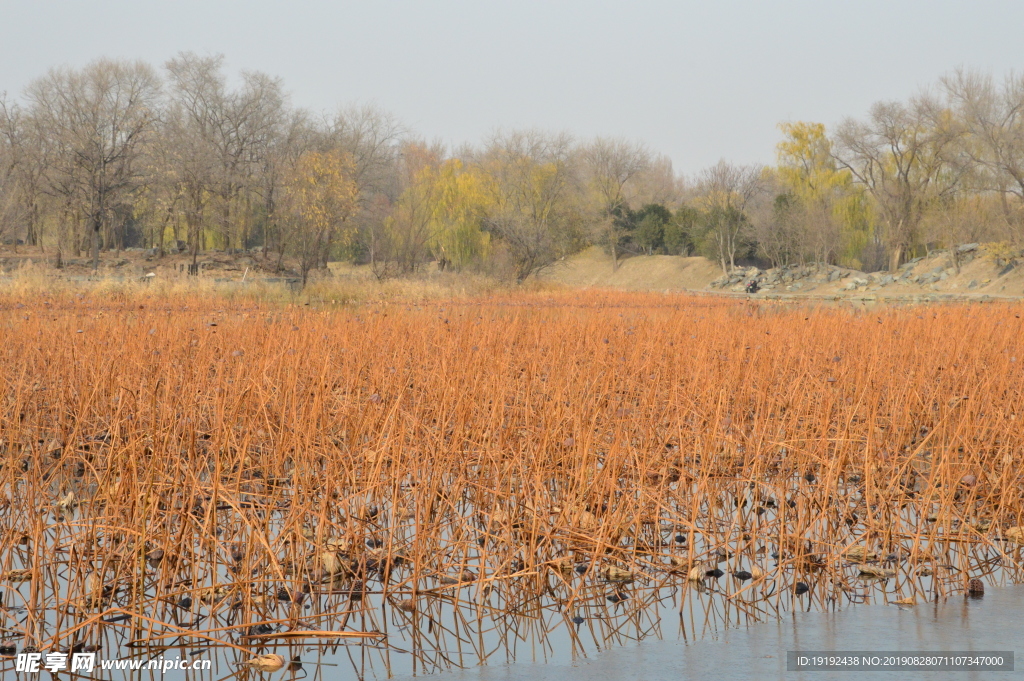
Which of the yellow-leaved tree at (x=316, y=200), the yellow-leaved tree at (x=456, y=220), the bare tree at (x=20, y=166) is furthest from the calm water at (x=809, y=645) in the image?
the yellow-leaved tree at (x=456, y=220)

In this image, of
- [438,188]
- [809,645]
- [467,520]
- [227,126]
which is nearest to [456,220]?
[438,188]

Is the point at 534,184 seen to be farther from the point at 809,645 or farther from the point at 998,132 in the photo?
the point at 809,645

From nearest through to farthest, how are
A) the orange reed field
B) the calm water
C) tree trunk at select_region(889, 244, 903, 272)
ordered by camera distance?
the calm water → the orange reed field → tree trunk at select_region(889, 244, 903, 272)

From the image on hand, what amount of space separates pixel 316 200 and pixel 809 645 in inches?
978

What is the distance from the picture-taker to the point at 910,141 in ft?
120

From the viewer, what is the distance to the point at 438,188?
1674 inches

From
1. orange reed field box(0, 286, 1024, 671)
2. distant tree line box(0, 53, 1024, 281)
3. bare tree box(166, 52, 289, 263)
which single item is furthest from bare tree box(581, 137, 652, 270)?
orange reed field box(0, 286, 1024, 671)

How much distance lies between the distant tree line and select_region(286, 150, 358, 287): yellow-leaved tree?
63 mm

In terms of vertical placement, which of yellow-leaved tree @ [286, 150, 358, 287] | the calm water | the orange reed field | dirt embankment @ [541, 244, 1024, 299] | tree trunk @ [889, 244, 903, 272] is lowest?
the calm water

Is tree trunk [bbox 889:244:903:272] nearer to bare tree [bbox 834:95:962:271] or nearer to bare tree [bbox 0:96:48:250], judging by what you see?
bare tree [bbox 834:95:962:271]

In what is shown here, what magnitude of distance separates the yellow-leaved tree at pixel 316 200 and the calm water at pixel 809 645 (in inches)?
935

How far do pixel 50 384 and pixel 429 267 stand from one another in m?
29.4

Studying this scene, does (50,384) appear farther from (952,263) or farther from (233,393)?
(952,263)

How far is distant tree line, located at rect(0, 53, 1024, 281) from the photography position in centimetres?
2936
